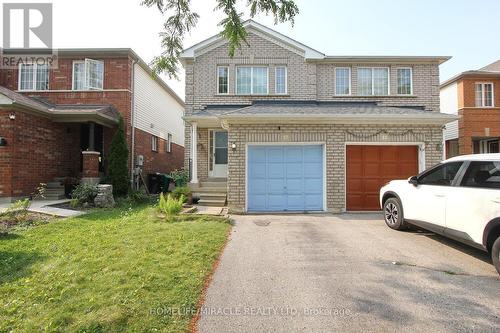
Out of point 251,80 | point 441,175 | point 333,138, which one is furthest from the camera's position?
point 251,80

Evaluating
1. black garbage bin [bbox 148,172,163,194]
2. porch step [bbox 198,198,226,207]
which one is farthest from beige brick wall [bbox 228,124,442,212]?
black garbage bin [bbox 148,172,163,194]

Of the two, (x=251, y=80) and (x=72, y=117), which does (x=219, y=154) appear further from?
(x=72, y=117)

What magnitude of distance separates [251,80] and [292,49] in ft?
7.93

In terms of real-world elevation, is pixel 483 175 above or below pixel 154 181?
above

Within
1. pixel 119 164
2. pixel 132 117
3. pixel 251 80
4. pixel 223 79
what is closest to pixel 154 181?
pixel 119 164

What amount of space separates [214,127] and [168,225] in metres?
6.40

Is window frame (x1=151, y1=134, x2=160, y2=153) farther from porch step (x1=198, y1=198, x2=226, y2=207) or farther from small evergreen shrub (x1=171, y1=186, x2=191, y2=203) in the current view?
porch step (x1=198, y1=198, x2=226, y2=207)

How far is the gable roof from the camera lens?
1334 cm

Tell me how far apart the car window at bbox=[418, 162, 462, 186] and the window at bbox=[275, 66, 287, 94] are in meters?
8.51

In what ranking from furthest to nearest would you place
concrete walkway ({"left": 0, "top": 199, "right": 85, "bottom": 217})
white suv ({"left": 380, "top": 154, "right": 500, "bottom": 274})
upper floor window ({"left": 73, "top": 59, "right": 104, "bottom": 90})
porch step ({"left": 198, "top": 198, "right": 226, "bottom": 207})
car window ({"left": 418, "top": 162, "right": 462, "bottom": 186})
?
upper floor window ({"left": 73, "top": 59, "right": 104, "bottom": 90}), porch step ({"left": 198, "top": 198, "right": 226, "bottom": 207}), concrete walkway ({"left": 0, "top": 199, "right": 85, "bottom": 217}), car window ({"left": 418, "top": 162, "right": 462, "bottom": 186}), white suv ({"left": 380, "top": 154, "right": 500, "bottom": 274})

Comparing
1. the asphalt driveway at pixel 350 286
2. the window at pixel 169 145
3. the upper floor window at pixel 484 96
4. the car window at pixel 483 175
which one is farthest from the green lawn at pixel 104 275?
the upper floor window at pixel 484 96

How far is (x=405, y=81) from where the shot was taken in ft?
45.0

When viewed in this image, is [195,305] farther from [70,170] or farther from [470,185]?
[70,170]

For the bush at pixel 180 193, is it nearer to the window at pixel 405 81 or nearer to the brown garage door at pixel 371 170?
the brown garage door at pixel 371 170
